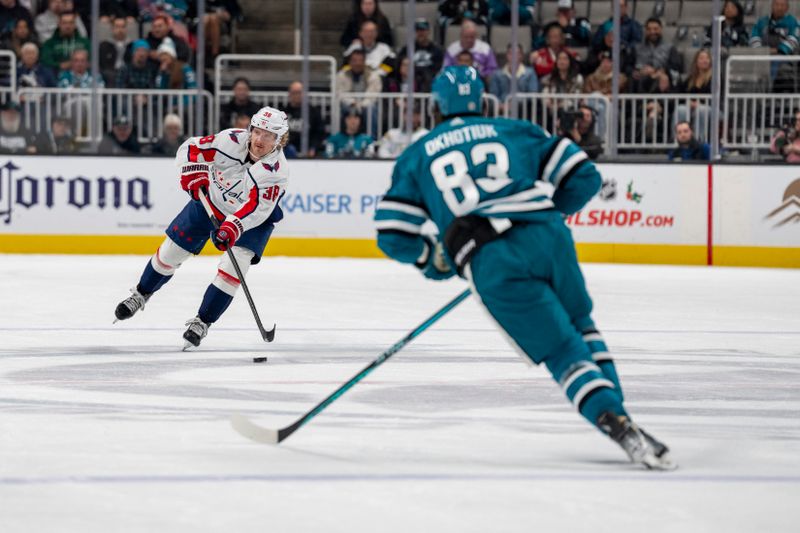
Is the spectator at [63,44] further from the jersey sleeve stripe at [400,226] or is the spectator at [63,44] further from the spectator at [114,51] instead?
the jersey sleeve stripe at [400,226]

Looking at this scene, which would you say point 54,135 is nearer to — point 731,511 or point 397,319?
point 397,319

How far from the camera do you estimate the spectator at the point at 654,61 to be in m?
12.2

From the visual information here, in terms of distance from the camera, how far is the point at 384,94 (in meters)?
12.0

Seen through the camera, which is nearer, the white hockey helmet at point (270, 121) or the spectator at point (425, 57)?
the white hockey helmet at point (270, 121)

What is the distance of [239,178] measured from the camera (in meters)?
6.64

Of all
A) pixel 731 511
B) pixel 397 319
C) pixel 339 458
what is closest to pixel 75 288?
pixel 397 319

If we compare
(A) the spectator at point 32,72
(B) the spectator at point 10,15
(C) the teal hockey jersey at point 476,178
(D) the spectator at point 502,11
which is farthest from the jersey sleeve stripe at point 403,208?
(B) the spectator at point 10,15

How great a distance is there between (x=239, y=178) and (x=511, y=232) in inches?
119

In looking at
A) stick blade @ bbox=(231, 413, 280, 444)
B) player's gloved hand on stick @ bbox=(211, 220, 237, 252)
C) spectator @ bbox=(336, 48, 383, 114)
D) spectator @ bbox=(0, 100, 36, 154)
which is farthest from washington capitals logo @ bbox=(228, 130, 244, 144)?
spectator @ bbox=(336, 48, 383, 114)

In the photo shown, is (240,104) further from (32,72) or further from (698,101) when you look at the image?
(698,101)

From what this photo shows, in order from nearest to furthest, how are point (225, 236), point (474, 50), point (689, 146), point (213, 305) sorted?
1. point (225, 236)
2. point (213, 305)
3. point (689, 146)
4. point (474, 50)

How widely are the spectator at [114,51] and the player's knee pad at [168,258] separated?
5702 millimetres

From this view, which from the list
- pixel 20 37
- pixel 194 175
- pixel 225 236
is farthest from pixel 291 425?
pixel 20 37

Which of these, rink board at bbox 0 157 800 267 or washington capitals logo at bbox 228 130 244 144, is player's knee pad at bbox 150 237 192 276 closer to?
washington capitals logo at bbox 228 130 244 144
